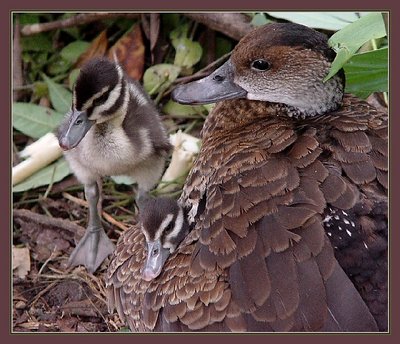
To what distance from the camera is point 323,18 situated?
2.62 meters

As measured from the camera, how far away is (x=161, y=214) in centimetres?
250

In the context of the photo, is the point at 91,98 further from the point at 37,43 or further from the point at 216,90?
the point at 37,43

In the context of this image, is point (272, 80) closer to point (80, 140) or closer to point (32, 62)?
point (80, 140)

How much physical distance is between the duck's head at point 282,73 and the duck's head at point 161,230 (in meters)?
0.33

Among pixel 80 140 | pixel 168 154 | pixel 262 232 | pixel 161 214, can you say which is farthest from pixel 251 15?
pixel 262 232

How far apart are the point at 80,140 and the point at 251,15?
800mm

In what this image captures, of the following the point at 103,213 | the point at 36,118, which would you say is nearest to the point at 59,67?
the point at 36,118

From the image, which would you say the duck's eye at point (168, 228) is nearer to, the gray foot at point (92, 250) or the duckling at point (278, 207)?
the duckling at point (278, 207)

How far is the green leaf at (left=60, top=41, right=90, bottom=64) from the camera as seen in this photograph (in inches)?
141

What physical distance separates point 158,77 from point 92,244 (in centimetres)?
75

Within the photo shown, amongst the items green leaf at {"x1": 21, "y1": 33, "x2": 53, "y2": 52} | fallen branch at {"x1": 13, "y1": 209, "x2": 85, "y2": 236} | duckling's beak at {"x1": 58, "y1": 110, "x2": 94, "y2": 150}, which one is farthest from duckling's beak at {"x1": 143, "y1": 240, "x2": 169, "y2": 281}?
green leaf at {"x1": 21, "y1": 33, "x2": 53, "y2": 52}

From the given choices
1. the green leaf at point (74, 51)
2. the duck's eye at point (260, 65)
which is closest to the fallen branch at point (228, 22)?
the green leaf at point (74, 51)

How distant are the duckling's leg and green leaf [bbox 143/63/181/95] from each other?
21.5 inches

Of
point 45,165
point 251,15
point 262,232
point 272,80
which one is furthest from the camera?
point 45,165
